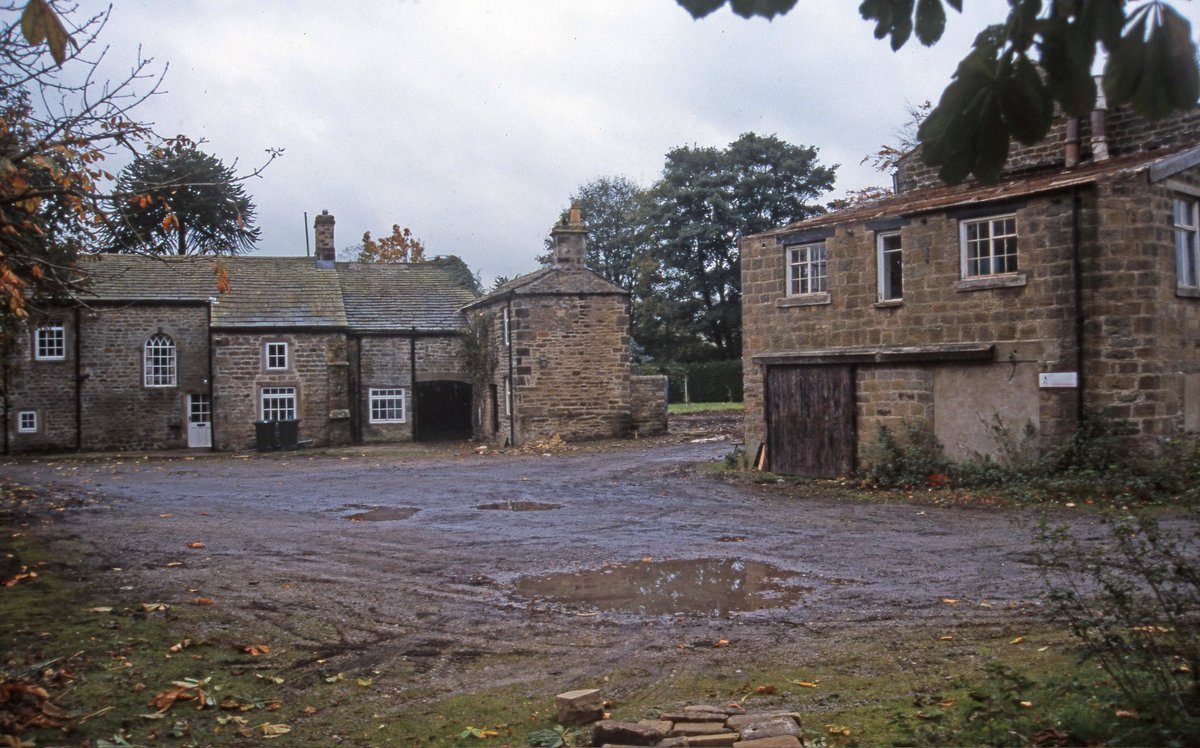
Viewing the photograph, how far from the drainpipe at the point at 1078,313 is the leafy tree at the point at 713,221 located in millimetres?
35626

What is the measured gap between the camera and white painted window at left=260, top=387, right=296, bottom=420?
3409 centimetres

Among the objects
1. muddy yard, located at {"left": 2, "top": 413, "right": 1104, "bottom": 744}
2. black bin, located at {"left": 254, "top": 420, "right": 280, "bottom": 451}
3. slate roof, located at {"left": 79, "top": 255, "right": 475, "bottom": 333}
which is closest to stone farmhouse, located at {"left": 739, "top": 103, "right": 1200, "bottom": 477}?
muddy yard, located at {"left": 2, "top": 413, "right": 1104, "bottom": 744}

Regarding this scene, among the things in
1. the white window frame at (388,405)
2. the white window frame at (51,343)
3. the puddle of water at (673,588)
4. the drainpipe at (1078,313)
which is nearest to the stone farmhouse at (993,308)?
the drainpipe at (1078,313)

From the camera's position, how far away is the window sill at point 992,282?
16359mm

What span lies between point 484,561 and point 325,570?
1719 millimetres

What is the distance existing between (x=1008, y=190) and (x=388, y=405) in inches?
973

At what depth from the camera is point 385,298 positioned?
37750mm

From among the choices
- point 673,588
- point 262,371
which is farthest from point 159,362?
point 673,588

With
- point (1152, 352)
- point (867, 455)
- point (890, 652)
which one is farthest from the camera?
point (867, 455)

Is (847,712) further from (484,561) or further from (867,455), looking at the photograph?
(867,455)

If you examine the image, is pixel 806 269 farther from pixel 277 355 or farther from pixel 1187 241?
pixel 277 355

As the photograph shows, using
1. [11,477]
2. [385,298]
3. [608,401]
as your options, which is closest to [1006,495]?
[608,401]

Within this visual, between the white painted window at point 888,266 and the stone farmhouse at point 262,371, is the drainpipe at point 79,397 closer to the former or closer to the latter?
the stone farmhouse at point 262,371

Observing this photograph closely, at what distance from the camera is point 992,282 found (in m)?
16.7
